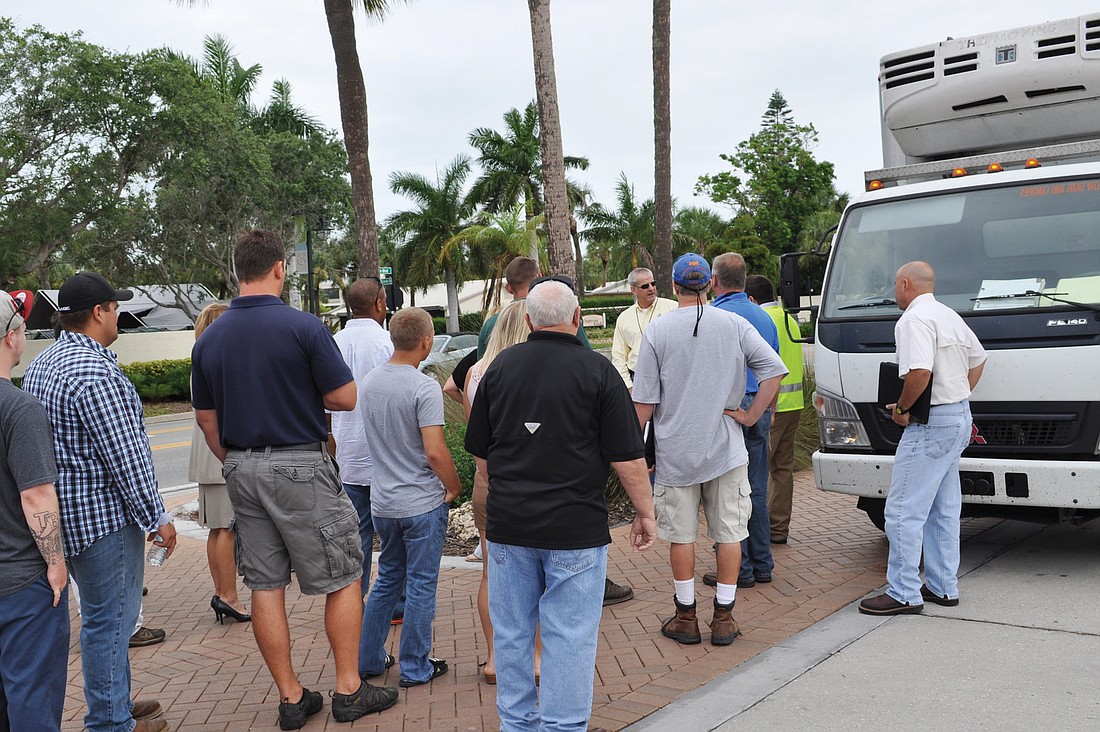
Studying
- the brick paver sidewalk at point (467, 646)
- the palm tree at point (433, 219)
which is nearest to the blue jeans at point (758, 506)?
the brick paver sidewalk at point (467, 646)

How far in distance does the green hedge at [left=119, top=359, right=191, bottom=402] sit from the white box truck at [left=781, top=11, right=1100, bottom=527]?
2039 centimetres

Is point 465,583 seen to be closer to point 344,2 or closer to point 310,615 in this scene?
point 310,615

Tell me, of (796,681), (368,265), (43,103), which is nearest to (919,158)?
(796,681)

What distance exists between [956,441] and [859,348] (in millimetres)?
1047

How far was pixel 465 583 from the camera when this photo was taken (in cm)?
659

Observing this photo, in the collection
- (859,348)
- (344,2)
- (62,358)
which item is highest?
(344,2)

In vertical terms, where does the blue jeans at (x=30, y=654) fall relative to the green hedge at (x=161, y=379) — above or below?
above

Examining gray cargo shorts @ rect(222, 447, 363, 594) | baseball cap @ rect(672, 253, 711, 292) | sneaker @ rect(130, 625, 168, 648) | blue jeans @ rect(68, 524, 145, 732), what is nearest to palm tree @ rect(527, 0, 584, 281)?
baseball cap @ rect(672, 253, 711, 292)

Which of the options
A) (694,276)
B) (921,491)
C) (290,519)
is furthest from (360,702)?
(921,491)

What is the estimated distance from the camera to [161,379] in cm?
2448

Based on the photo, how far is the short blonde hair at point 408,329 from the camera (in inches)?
182

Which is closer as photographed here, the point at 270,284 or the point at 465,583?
the point at 270,284

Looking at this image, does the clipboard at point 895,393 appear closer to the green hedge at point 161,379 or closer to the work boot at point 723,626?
the work boot at point 723,626

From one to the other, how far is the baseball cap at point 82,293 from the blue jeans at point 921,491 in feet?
13.4
